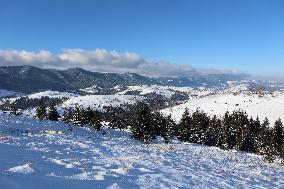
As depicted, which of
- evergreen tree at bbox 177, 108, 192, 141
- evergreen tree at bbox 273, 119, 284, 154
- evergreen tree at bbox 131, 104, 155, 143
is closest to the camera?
evergreen tree at bbox 131, 104, 155, 143

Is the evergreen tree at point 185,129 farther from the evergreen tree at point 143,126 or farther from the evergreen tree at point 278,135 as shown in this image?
the evergreen tree at point 143,126

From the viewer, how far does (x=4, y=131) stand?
34.4 meters

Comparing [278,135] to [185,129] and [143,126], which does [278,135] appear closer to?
[185,129]

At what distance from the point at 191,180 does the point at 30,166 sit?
8521 millimetres

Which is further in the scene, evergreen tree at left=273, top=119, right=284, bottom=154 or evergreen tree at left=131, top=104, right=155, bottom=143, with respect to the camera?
evergreen tree at left=273, top=119, right=284, bottom=154

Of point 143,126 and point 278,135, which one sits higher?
point 143,126

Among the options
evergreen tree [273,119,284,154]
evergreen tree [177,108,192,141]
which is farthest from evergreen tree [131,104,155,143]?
evergreen tree [273,119,284,154]

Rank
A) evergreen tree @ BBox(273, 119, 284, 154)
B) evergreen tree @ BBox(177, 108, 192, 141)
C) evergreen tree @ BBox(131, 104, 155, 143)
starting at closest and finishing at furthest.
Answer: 1. evergreen tree @ BBox(131, 104, 155, 143)
2. evergreen tree @ BBox(273, 119, 284, 154)
3. evergreen tree @ BBox(177, 108, 192, 141)

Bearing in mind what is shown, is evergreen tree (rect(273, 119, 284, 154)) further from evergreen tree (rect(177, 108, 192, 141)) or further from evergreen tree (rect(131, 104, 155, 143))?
evergreen tree (rect(131, 104, 155, 143))

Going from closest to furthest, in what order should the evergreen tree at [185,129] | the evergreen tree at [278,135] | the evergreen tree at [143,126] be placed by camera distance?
the evergreen tree at [143,126]
the evergreen tree at [278,135]
the evergreen tree at [185,129]

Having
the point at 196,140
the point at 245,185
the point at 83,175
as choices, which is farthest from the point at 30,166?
the point at 196,140

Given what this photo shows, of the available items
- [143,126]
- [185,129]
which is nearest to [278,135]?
[185,129]

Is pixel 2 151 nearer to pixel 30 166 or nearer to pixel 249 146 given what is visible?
pixel 30 166

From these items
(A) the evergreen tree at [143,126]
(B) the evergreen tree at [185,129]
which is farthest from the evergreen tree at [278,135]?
(A) the evergreen tree at [143,126]
